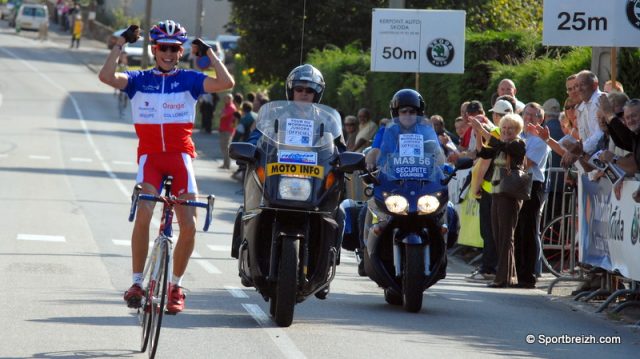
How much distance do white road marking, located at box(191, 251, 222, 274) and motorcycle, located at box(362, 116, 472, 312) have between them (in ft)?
9.37

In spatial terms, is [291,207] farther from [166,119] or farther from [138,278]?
[138,278]

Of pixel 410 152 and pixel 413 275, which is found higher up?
pixel 410 152

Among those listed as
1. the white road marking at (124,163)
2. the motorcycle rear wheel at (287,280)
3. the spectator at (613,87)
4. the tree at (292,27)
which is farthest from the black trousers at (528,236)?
the tree at (292,27)

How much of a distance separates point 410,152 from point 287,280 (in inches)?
98.5

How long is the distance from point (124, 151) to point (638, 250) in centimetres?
2825

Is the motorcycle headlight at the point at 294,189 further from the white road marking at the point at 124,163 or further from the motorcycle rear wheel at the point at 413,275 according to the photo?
the white road marking at the point at 124,163

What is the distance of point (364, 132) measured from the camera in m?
24.1

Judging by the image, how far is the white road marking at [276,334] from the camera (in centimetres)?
986

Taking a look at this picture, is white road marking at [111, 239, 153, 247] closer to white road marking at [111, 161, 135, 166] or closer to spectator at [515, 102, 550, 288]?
spectator at [515, 102, 550, 288]

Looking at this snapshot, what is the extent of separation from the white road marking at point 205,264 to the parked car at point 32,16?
8124cm

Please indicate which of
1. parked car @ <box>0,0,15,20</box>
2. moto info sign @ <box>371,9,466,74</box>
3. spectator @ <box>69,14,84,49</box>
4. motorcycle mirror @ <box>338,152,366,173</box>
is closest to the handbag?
motorcycle mirror @ <box>338,152,366,173</box>

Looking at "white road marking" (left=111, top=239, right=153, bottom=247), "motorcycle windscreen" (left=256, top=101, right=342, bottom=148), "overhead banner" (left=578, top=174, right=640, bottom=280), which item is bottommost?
"white road marking" (left=111, top=239, right=153, bottom=247)

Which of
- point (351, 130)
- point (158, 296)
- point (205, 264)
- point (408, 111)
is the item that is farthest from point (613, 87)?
point (351, 130)

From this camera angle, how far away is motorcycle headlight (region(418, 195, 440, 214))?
12.6 metres
